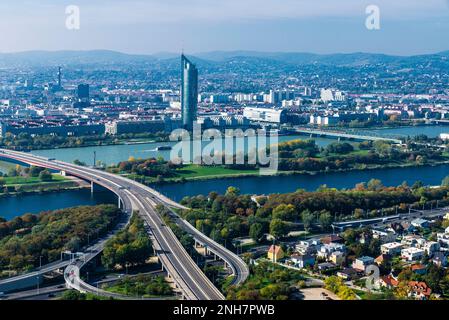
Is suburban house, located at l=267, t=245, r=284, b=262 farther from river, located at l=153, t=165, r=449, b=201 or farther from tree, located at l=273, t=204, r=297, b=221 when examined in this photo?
river, located at l=153, t=165, r=449, b=201

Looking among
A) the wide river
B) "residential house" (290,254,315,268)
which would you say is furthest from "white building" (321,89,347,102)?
"residential house" (290,254,315,268)

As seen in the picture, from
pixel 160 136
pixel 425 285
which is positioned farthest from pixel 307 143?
pixel 425 285

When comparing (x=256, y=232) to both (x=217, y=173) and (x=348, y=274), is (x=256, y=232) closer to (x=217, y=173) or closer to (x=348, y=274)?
(x=348, y=274)

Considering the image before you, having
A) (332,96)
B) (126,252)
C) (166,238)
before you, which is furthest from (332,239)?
(332,96)
